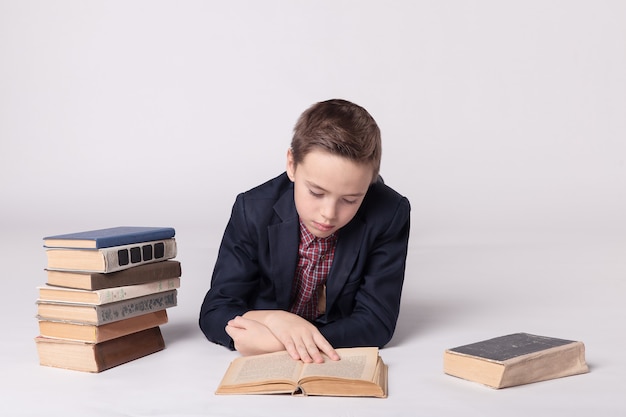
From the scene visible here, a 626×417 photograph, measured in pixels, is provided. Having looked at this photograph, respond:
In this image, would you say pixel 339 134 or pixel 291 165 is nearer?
pixel 339 134

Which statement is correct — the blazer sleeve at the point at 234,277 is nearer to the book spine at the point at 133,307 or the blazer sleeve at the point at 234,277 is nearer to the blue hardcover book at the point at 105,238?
the book spine at the point at 133,307

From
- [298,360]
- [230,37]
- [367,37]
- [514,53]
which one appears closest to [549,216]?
[514,53]

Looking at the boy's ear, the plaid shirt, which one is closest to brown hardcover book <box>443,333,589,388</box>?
the plaid shirt

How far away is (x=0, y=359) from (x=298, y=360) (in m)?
1.10

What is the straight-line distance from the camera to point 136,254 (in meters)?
3.01

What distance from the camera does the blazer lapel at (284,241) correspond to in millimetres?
3236

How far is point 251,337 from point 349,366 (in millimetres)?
421

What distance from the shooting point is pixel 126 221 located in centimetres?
639

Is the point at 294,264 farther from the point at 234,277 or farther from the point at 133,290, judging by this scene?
the point at 133,290

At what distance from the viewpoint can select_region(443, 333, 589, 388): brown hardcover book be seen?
268cm

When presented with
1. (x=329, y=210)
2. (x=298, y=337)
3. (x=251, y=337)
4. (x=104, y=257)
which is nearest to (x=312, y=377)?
(x=298, y=337)

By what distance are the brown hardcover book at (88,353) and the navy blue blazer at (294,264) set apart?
0.31 metres

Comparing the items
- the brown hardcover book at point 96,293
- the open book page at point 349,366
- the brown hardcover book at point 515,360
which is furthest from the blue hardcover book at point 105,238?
the brown hardcover book at point 515,360

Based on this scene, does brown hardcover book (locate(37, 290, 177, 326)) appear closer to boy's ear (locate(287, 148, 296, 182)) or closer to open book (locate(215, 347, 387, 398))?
open book (locate(215, 347, 387, 398))
